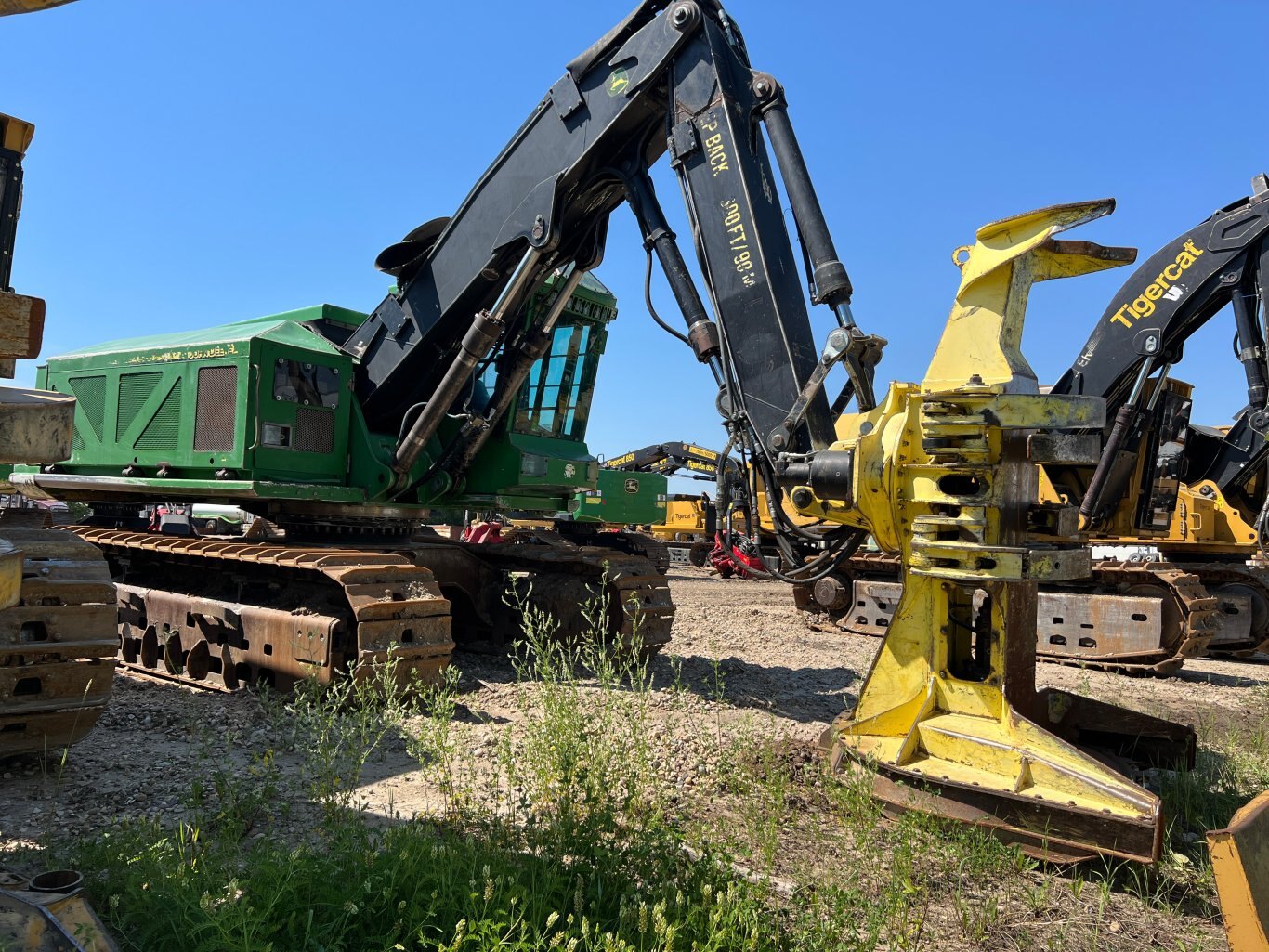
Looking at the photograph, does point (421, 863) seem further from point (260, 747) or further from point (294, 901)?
point (260, 747)

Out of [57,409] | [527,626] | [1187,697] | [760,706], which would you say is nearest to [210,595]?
[527,626]

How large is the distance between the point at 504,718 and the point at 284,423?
10.4 ft

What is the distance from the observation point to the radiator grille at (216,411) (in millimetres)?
7289

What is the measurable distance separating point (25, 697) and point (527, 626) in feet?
8.30

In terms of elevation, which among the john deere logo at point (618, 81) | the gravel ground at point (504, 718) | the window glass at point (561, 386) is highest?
the john deere logo at point (618, 81)

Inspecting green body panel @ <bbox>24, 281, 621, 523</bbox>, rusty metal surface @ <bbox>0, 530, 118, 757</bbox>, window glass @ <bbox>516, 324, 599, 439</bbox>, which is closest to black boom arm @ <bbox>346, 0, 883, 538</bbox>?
green body panel @ <bbox>24, 281, 621, 523</bbox>

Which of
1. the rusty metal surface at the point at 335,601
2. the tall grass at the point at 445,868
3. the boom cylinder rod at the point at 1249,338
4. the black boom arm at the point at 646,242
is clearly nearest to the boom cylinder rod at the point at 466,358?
the black boom arm at the point at 646,242

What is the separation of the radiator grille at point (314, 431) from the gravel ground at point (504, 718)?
2.10m

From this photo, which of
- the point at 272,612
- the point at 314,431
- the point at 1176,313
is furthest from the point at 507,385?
the point at 1176,313

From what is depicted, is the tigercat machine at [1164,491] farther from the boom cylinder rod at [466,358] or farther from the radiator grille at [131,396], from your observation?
the radiator grille at [131,396]

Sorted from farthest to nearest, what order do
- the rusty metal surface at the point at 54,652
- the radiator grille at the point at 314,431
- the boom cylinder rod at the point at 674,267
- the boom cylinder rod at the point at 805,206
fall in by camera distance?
the radiator grille at the point at 314,431
the boom cylinder rod at the point at 674,267
the boom cylinder rod at the point at 805,206
the rusty metal surface at the point at 54,652

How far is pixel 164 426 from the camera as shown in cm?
784

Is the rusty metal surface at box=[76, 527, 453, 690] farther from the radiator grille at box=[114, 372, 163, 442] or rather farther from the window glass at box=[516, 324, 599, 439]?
the window glass at box=[516, 324, 599, 439]

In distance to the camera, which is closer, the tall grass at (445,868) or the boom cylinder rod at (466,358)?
the tall grass at (445,868)
